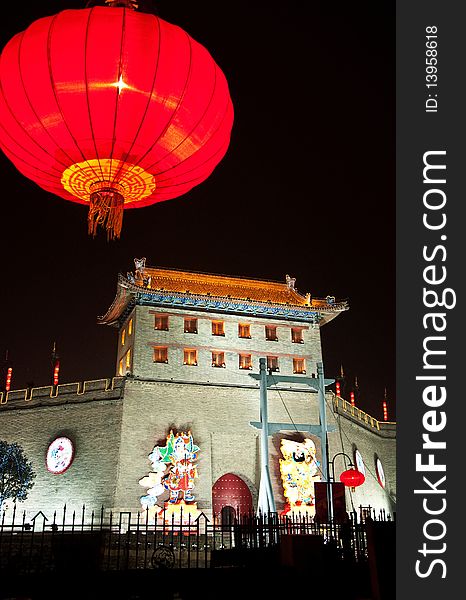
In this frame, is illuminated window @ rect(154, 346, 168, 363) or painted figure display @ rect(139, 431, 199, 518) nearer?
painted figure display @ rect(139, 431, 199, 518)

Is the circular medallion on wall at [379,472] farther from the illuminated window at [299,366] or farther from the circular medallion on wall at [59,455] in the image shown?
the circular medallion on wall at [59,455]

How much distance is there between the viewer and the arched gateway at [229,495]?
2277cm

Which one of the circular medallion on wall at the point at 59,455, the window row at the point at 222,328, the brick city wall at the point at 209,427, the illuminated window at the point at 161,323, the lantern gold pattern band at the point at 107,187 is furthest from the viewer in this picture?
the window row at the point at 222,328

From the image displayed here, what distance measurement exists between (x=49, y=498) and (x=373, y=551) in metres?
18.4

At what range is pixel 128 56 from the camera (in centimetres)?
559

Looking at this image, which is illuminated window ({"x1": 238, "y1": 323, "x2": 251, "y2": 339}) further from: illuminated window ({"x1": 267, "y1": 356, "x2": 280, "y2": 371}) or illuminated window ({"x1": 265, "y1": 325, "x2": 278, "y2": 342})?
illuminated window ({"x1": 267, "y1": 356, "x2": 280, "y2": 371})

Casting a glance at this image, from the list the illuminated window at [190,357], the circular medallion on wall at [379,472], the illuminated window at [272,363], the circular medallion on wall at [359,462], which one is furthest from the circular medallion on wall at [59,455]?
the circular medallion on wall at [379,472]

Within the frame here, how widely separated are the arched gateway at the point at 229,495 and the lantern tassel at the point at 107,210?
59.4 feet

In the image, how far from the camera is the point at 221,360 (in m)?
24.7

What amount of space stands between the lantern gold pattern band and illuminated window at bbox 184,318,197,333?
18.1m

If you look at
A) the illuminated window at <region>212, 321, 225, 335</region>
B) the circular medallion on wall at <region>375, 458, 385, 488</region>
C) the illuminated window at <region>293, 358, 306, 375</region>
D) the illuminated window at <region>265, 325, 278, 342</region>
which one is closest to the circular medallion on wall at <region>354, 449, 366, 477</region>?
the circular medallion on wall at <region>375, 458, 385, 488</region>

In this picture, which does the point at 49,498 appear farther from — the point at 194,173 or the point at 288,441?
the point at 194,173

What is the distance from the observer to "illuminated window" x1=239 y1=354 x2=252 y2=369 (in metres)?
24.9

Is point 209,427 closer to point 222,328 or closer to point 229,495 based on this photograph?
point 229,495
